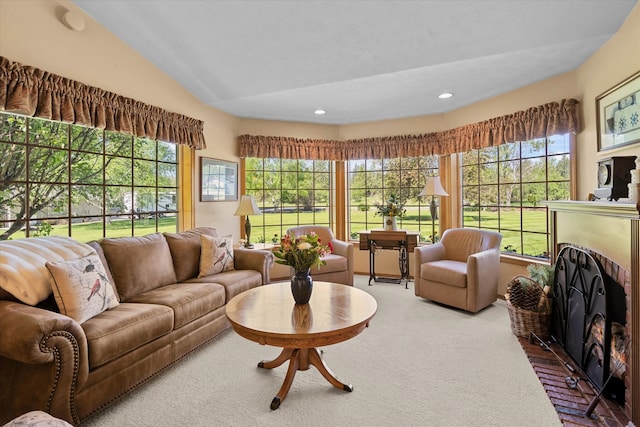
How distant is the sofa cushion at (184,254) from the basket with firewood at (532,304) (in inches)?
118

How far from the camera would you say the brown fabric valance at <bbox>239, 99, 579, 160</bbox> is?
10.3ft

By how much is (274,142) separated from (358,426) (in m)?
3.89

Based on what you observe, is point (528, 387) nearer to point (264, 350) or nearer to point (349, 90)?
point (264, 350)

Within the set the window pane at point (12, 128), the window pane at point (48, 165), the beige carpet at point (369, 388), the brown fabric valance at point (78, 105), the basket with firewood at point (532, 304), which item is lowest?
the beige carpet at point (369, 388)

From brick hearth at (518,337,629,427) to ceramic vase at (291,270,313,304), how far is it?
5.24 feet

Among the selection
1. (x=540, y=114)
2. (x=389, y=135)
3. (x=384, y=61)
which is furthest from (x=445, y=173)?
(x=384, y=61)

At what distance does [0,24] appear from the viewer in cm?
203

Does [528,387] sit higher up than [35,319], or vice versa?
[35,319]

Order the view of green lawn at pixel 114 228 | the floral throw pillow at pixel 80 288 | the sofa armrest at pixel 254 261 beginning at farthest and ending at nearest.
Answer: the sofa armrest at pixel 254 261 < the view of green lawn at pixel 114 228 < the floral throw pillow at pixel 80 288

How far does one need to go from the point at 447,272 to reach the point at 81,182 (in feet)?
12.0

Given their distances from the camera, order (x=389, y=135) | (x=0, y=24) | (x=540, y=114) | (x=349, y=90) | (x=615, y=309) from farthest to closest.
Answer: (x=389, y=135) → (x=349, y=90) → (x=540, y=114) → (x=0, y=24) → (x=615, y=309)

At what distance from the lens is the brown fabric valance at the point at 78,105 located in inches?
80.5

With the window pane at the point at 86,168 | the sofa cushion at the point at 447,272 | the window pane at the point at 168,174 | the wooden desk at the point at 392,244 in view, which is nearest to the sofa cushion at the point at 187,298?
the window pane at the point at 86,168

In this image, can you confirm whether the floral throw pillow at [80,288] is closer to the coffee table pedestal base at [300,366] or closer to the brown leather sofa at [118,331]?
the brown leather sofa at [118,331]
